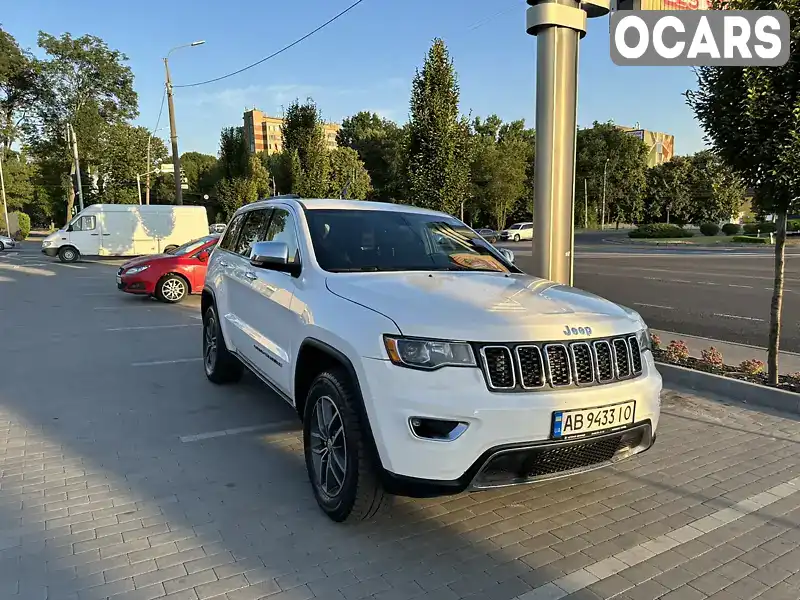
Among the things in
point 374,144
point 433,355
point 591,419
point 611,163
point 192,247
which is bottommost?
point 591,419

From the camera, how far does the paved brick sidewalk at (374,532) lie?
9.30 ft

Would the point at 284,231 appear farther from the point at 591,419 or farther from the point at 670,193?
the point at 670,193

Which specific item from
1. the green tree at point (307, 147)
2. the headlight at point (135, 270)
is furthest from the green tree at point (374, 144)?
the headlight at point (135, 270)

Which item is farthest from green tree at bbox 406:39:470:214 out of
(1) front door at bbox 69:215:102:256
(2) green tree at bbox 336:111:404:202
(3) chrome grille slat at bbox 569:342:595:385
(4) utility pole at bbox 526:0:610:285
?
(2) green tree at bbox 336:111:404:202

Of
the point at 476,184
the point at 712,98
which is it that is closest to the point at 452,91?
the point at 712,98

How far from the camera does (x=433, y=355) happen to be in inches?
112

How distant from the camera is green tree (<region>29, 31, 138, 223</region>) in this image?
175 feet

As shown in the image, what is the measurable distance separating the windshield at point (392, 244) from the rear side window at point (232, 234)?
5.77ft

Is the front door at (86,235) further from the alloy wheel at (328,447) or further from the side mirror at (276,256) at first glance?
the alloy wheel at (328,447)

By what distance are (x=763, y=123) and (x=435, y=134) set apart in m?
9.07

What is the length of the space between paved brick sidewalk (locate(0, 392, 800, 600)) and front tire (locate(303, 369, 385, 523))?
0.16 metres

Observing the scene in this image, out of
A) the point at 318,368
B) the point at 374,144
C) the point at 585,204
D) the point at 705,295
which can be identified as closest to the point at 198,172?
the point at 374,144

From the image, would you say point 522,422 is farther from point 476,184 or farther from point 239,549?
point 476,184

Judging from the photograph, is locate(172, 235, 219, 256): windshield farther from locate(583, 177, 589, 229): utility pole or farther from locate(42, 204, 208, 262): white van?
locate(583, 177, 589, 229): utility pole
